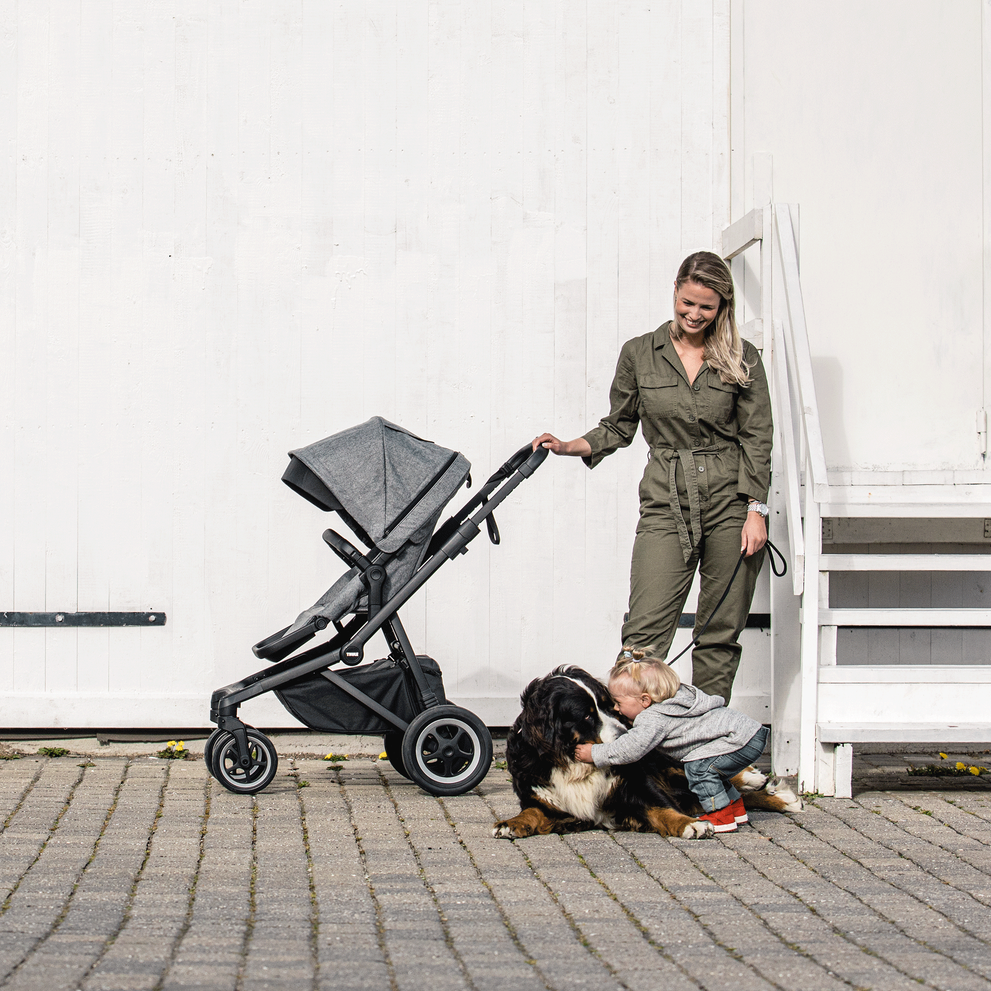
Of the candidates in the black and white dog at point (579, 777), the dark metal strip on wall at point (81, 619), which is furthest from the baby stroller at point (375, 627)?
the dark metal strip on wall at point (81, 619)

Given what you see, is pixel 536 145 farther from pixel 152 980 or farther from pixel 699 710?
pixel 152 980

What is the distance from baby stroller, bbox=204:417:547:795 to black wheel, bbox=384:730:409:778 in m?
0.09

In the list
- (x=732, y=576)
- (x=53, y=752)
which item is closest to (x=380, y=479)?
(x=732, y=576)

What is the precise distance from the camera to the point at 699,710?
4.46 m

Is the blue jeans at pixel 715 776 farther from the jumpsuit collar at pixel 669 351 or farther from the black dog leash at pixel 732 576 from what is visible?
the jumpsuit collar at pixel 669 351

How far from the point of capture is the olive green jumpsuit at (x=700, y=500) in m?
4.98

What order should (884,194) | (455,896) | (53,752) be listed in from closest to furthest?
(455,896) < (53,752) < (884,194)

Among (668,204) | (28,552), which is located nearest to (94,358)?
(28,552)

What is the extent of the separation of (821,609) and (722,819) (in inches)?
42.2

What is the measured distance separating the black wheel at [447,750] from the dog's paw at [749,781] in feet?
3.13

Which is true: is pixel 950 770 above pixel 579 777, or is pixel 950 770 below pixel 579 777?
below

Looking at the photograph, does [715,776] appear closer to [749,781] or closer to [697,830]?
[697,830]

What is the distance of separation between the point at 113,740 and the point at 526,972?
345 cm

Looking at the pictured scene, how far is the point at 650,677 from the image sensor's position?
4.46m
